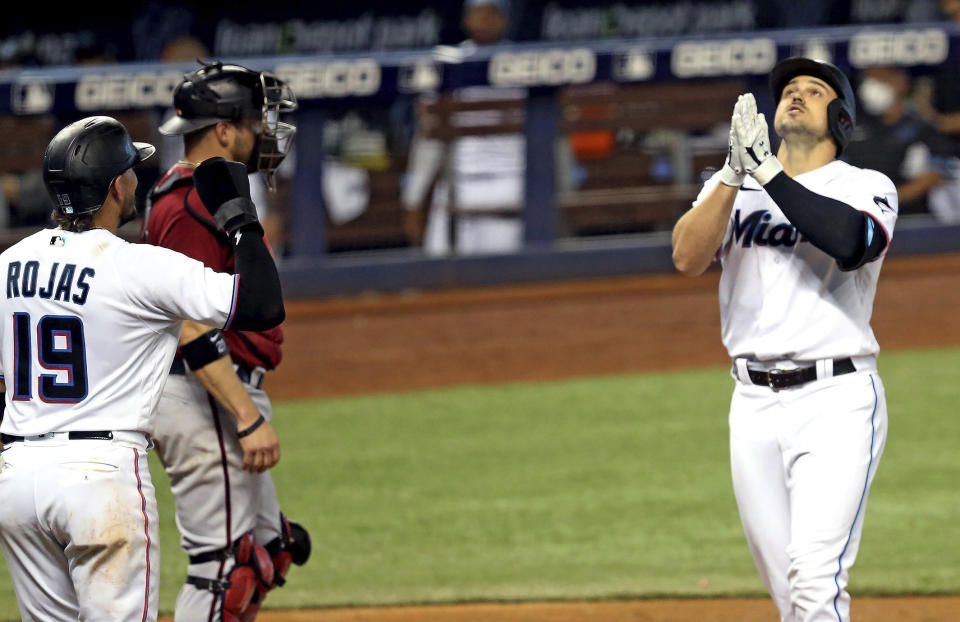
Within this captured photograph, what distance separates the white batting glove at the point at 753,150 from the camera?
3191 millimetres

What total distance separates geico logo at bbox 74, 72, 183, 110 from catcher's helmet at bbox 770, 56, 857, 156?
752 centimetres

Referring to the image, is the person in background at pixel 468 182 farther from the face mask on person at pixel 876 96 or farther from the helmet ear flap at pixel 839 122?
the helmet ear flap at pixel 839 122

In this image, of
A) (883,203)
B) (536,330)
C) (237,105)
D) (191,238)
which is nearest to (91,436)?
(191,238)

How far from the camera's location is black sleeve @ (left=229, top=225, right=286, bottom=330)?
9.50ft

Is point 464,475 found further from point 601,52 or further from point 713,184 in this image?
point 601,52

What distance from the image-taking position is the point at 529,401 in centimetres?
813

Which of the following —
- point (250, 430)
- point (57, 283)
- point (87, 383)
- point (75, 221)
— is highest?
point (75, 221)

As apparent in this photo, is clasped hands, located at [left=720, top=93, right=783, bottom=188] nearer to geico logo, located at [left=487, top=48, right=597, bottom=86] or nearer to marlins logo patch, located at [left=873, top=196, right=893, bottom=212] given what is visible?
marlins logo patch, located at [left=873, top=196, right=893, bottom=212]

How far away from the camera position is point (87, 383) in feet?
9.32

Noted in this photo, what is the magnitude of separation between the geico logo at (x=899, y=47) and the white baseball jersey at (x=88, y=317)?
871cm

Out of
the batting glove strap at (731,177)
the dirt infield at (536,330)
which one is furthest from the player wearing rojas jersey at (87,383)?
the dirt infield at (536,330)

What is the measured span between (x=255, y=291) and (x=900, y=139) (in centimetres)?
870

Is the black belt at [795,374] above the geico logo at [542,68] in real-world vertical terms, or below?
below

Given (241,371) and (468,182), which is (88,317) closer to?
(241,371)
